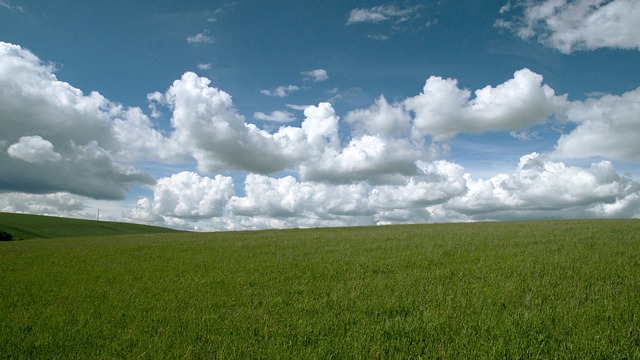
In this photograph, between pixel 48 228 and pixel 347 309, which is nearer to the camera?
pixel 347 309

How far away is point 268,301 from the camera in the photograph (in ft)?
28.3

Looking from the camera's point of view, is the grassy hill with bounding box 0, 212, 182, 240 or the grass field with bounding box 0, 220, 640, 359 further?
the grassy hill with bounding box 0, 212, 182, 240

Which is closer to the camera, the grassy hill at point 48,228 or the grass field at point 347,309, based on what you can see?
the grass field at point 347,309

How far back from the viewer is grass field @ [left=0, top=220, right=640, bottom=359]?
5938 millimetres

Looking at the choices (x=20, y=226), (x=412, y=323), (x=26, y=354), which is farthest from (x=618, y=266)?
(x=20, y=226)

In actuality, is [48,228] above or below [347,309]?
above

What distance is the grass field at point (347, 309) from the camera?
5.94 m

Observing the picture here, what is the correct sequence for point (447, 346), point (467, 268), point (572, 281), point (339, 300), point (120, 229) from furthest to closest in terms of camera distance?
1. point (120, 229)
2. point (467, 268)
3. point (572, 281)
4. point (339, 300)
5. point (447, 346)

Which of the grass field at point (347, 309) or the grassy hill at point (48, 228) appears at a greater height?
the grassy hill at point (48, 228)

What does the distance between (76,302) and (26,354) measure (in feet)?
11.4

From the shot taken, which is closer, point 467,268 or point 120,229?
point 467,268

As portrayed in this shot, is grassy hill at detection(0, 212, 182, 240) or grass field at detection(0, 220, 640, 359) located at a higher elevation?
grassy hill at detection(0, 212, 182, 240)

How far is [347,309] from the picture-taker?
25.6 ft

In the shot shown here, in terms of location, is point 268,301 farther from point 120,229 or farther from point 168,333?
point 120,229
